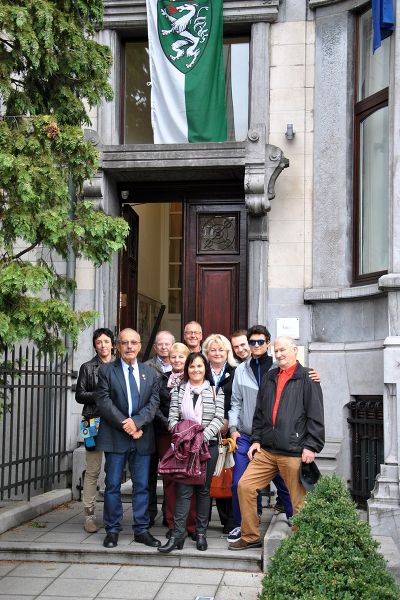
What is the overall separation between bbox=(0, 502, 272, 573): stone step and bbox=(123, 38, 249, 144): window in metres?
5.25

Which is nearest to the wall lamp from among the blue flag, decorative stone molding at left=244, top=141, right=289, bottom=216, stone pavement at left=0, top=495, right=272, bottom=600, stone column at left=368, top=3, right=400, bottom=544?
decorative stone molding at left=244, top=141, right=289, bottom=216

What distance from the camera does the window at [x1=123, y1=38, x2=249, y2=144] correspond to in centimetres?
1088

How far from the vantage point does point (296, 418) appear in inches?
280

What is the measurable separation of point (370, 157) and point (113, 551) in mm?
5522

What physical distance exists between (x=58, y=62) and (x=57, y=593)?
4.14 meters

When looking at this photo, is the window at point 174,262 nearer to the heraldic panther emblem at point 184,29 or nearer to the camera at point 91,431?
the heraldic panther emblem at point 184,29

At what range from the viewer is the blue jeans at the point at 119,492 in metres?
7.54

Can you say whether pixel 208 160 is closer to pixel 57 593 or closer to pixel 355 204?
pixel 355 204

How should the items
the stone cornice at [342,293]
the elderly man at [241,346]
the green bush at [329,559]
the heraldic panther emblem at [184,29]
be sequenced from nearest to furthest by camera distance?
1. the green bush at [329,559]
2. the elderly man at [241,346]
3. the stone cornice at [342,293]
4. the heraldic panther emblem at [184,29]

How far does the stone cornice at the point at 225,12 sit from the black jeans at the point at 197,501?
5.71 metres

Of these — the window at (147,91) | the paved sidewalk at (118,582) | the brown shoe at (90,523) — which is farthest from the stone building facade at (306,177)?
the paved sidewalk at (118,582)

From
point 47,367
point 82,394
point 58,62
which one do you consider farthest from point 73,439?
point 58,62

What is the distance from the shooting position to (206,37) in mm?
10461

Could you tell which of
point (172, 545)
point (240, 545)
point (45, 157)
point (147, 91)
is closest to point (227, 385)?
point (240, 545)
